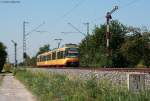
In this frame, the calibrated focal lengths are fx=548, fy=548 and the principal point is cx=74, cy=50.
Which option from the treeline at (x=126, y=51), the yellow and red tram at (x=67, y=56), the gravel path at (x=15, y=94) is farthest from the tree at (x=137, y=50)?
the gravel path at (x=15, y=94)

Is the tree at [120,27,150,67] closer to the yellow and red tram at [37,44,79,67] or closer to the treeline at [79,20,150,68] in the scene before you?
the treeline at [79,20,150,68]

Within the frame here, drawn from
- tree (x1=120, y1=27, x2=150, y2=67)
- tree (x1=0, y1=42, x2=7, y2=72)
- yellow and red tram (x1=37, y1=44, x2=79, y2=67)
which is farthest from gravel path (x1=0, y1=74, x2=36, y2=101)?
tree (x1=0, y1=42, x2=7, y2=72)

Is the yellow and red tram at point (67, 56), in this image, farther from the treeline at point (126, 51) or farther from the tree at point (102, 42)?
the tree at point (102, 42)

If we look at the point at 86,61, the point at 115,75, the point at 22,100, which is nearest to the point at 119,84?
the point at 115,75

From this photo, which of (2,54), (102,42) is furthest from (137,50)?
(2,54)

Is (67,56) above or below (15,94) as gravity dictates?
above

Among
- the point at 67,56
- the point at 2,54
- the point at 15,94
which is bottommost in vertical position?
the point at 15,94

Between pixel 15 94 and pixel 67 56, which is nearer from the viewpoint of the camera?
pixel 15 94

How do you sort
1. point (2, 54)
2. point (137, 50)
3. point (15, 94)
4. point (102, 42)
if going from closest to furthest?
point (15, 94)
point (137, 50)
point (102, 42)
point (2, 54)

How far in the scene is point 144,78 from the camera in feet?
56.8

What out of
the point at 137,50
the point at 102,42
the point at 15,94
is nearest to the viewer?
the point at 15,94

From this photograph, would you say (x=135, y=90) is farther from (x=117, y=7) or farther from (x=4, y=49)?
(x=4, y=49)

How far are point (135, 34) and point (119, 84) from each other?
220 feet

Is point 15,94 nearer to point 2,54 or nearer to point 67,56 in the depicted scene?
point 67,56
